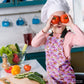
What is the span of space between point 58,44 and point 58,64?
156 millimetres

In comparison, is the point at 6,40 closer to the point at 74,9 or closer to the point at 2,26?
the point at 2,26

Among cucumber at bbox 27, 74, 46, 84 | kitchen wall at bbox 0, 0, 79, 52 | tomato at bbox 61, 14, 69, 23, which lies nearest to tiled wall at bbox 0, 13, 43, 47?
kitchen wall at bbox 0, 0, 79, 52

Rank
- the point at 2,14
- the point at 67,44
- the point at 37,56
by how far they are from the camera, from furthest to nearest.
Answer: the point at 2,14 → the point at 37,56 → the point at 67,44

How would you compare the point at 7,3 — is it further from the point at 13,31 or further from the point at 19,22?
the point at 13,31

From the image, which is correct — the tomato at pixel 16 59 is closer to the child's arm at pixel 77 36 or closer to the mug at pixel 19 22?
the child's arm at pixel 77 36

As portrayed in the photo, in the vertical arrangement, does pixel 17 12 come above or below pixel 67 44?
above

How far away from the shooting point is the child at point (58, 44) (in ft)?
5.01

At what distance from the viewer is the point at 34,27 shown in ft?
9.93

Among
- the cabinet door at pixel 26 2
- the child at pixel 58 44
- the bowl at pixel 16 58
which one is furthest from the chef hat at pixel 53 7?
the cabinet door at pixel 26 2

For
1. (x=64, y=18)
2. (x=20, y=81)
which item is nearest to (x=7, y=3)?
(x=64, y=18)

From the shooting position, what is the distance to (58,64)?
1544 mm

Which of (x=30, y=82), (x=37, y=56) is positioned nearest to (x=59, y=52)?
(x=30, y=82)

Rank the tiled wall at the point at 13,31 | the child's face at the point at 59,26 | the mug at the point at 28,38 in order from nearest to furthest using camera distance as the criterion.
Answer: the child's face at the point at 59,26 < the mug at the point at 28,38 < the tiled wall at the point at 13,31

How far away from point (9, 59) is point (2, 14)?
121cm
